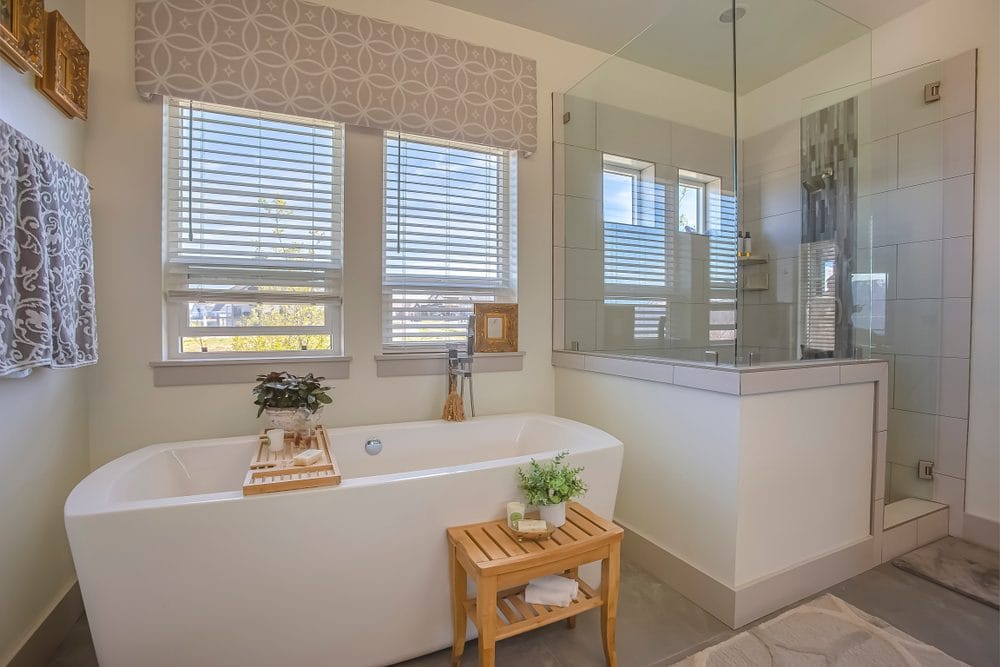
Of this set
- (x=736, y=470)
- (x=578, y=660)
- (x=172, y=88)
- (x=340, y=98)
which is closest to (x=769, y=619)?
(x=736, y=470)

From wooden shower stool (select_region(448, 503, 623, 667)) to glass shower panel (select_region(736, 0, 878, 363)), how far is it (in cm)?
114

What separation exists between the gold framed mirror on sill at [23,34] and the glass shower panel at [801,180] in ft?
8.71

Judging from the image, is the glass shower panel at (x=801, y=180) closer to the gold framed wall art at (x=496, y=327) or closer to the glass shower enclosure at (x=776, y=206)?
the glass shower enclosure at (x=776, y=206)

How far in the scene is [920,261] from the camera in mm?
2455

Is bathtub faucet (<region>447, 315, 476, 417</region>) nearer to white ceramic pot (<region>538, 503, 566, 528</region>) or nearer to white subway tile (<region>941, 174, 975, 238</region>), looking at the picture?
white ceramic pot (<region>538, 503, 566, 528</region>)

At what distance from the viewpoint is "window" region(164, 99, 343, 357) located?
2053 mm

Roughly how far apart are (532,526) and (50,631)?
169cm

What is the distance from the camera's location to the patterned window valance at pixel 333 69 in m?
1.93

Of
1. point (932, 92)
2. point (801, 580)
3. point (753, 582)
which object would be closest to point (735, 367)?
point (753, 582)

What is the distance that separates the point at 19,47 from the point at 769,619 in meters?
3.22

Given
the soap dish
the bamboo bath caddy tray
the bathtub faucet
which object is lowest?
the soap dish

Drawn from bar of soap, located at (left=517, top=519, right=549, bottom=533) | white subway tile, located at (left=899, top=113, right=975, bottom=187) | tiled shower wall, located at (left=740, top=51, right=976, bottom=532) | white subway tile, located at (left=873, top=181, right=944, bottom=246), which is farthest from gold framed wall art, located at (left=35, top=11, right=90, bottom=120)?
white subway tile, located at (left=899, top=113, right=975, bottom=187)

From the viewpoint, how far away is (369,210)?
2307 mm

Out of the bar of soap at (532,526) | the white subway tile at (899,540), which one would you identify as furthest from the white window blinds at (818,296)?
the bar of soap at (532,526)
